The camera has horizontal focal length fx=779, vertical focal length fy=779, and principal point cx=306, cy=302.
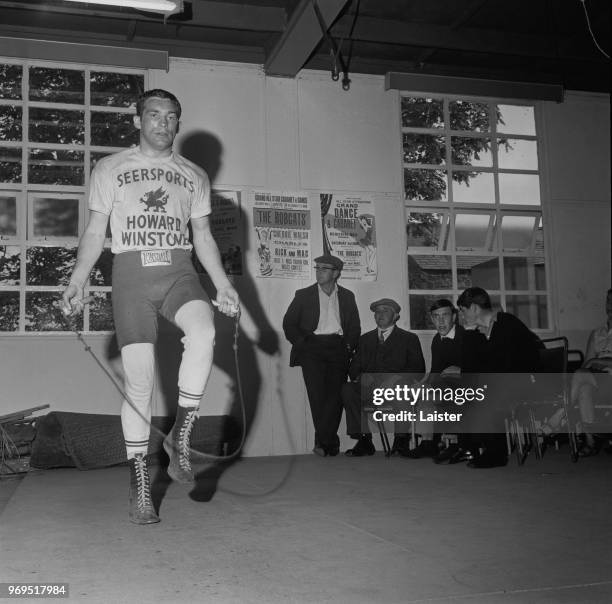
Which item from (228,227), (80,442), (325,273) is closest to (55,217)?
(228,227)

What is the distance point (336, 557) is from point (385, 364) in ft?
13.3

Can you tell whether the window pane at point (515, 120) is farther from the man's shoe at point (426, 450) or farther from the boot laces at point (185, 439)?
the boot laces at point (185, 439)

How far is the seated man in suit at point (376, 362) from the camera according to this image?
22.0ft

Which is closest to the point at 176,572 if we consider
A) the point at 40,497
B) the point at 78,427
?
the point at 40,497

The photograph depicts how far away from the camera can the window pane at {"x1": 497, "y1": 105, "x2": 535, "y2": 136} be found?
834cm

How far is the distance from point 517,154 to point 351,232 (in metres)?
2.14

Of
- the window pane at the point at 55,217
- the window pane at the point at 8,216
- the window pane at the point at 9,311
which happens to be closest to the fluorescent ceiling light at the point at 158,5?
the window pane at the point at 55,217

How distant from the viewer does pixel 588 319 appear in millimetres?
8258

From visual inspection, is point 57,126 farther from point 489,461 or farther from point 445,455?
point 489,461

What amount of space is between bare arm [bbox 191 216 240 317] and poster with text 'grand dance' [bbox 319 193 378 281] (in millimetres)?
4054

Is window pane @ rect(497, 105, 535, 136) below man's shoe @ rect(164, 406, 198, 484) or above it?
above

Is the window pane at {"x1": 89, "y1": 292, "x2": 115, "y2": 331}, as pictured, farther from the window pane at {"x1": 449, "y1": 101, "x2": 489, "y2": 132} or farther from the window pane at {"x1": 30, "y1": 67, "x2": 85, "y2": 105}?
the window pane at {"x1": 449, "y1": 101, "x2": 489, "y2": 132}

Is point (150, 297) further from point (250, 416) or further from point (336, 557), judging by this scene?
point (250, 416)

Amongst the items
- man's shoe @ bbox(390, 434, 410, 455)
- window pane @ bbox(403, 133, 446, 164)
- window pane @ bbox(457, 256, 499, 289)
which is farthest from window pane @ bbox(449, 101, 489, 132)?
man's shoe @ bbox(390, 434, 410, 455)
